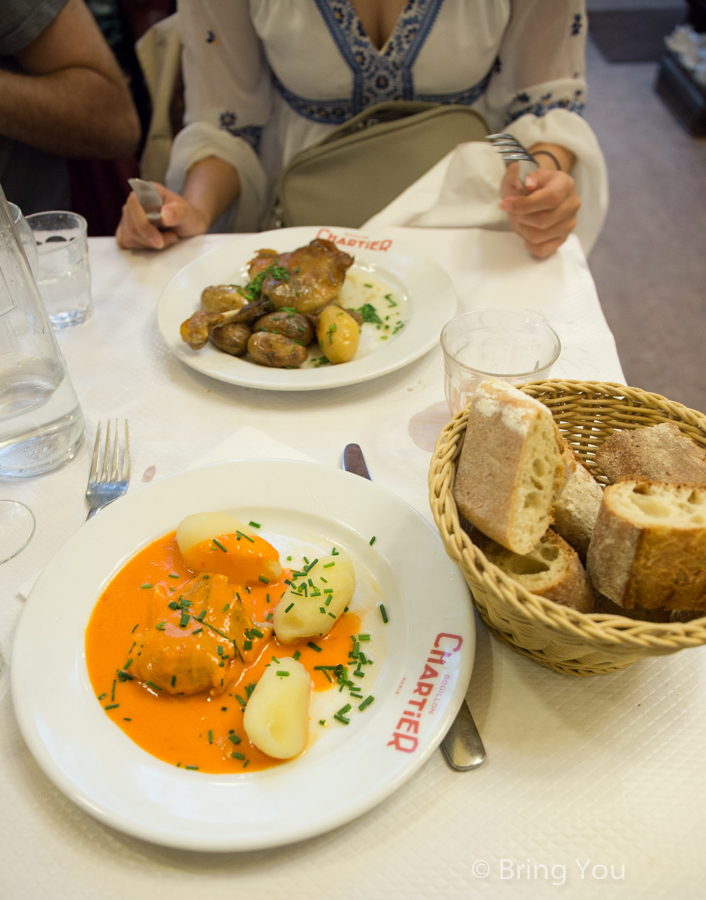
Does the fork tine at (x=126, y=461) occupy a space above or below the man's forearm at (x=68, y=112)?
below

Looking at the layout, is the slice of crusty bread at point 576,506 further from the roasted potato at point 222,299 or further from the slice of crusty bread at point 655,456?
the roasted potato at point 222,299

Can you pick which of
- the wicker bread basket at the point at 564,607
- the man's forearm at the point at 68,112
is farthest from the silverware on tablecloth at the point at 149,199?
the wicker bread basket at the point at 564,607

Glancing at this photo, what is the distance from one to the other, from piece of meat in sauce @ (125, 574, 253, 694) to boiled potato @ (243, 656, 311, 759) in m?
0.07

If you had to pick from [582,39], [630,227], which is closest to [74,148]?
[582,39]

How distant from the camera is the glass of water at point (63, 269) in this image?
150cm

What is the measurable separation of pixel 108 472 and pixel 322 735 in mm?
637

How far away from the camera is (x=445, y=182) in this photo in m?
1.82

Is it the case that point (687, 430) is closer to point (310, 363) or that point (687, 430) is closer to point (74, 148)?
point (310, 363)

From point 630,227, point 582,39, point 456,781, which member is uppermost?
point 582,39

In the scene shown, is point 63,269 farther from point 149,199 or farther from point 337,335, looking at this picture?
point 337,335

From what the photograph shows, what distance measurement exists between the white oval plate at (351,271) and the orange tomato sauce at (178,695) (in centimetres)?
46

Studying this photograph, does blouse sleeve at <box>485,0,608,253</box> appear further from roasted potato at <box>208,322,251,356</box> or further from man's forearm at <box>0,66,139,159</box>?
man's forearm at <box>0,66,139,159</box>

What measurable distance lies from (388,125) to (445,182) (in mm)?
221

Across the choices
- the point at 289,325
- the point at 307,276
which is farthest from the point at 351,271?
the point at 289,325
